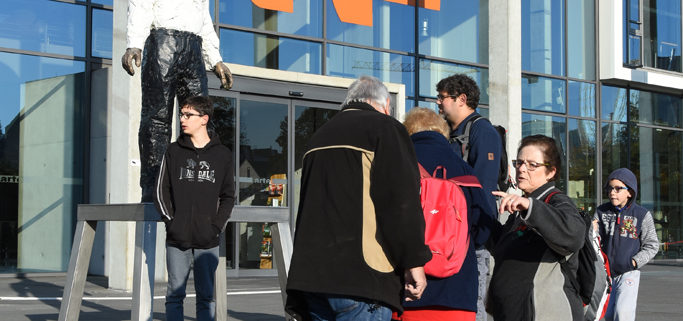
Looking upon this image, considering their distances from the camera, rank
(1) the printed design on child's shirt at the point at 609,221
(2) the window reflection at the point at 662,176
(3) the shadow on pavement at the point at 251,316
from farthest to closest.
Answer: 1. (2) the window reflection at the point at 662,176
2. (3) the shadow on pavement at the point at 251,316
3. (1) the printed design on child's shirt at the point at 609,221

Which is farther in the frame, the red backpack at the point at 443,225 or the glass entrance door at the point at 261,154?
the glass entrance door at the point at 261,154

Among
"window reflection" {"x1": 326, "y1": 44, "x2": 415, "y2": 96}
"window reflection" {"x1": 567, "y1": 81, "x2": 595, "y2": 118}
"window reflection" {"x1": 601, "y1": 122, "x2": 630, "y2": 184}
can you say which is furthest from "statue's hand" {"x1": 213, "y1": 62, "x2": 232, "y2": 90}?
"window reflection" {"x1": 601, "y1": 122, "x2": 630, "y2": 184}

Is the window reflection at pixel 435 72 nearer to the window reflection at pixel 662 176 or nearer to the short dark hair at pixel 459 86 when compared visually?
the window reflection at pixel 662 176

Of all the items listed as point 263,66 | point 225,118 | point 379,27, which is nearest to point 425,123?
point 225,118

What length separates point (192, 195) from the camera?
524 cm

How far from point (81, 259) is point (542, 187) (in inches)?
142

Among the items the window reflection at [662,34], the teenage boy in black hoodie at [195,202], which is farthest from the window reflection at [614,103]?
the teenage boy in black hoodie at [195,202]

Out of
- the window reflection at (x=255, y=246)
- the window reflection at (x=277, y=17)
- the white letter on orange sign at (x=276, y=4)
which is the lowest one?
the window reflection at (x=255, y=246)

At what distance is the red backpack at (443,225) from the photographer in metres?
3.80

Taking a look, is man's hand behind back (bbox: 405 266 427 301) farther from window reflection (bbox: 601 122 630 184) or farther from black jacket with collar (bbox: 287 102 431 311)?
window reflection (bbox: 601 122 630 184)

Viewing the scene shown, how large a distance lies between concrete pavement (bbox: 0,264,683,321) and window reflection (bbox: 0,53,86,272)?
52cm

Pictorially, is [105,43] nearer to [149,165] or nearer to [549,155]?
[149,165]

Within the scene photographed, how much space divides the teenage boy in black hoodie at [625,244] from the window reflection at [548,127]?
1245cm

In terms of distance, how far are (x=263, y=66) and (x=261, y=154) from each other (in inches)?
61.3
